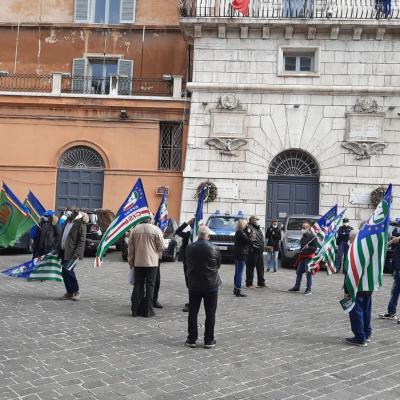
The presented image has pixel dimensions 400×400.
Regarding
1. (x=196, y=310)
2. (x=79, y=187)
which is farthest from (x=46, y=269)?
(x=79, y=187)

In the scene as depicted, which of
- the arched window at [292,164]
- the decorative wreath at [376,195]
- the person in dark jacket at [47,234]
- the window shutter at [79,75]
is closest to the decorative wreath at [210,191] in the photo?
the arched window at [292,164]

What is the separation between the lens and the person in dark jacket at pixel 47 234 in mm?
11508

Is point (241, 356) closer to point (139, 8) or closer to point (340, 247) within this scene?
point (340, 247)

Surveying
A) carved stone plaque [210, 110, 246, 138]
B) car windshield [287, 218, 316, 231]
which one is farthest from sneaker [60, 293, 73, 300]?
carved stone plaque [210, 110, 246, 138]

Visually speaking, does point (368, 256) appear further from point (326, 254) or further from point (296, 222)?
point (296, 222)

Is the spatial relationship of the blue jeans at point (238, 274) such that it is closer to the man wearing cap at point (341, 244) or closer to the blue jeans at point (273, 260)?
the blue jeans at point (273, 260)

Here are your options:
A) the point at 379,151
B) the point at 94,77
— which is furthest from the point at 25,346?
the point at 94,77

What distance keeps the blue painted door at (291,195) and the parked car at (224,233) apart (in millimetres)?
3723

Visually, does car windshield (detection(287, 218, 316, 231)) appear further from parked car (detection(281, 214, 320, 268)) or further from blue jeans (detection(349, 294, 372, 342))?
blue jeans (detection(349, 294, 372, 342))

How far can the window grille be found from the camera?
22.4 metres

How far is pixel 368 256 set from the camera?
774 centimetres

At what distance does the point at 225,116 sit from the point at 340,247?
7.45 m

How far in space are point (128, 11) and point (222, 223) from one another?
482 inches

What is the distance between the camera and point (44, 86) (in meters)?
24.0
